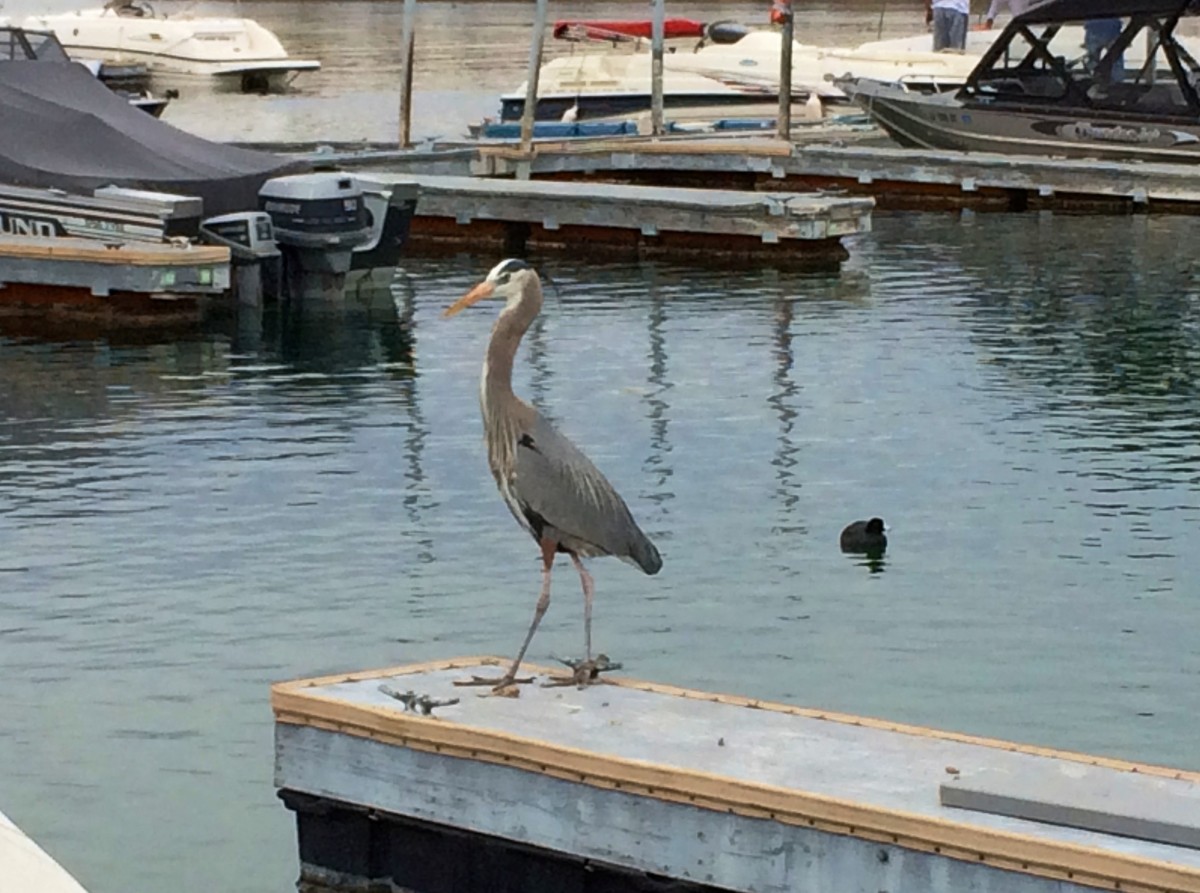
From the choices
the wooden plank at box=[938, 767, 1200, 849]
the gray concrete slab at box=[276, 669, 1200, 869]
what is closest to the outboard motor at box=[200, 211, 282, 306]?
the gray concrete slab at box=[276, 669, 1200, 869]

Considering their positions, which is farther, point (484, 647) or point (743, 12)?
point (743, 12)

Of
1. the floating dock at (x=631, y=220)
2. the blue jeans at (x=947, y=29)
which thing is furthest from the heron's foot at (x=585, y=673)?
the blue jeans at (x=947, y=29)

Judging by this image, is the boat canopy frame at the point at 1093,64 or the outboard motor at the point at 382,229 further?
the boat canopy frame at the point at 1093,64

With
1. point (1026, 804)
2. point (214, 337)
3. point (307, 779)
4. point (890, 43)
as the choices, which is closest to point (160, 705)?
point (307, 779)

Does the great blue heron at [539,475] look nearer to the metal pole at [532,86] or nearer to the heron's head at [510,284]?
the heron's head at [510,284]

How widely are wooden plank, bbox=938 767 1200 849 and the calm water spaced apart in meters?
3.50

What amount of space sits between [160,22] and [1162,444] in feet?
198

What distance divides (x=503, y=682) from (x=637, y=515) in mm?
8338

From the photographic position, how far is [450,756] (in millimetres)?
10367

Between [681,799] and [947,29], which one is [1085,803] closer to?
[681,799]

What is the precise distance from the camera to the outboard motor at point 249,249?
2941 cm

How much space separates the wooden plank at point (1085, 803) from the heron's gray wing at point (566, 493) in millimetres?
2148

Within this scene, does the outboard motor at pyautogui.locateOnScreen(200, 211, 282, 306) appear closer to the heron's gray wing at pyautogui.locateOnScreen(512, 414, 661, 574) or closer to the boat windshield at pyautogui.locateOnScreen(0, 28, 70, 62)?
the boat windshield at pyautogui.locateOnScreen(0, 28, 70, 62)

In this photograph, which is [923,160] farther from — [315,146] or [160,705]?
[160,705]
